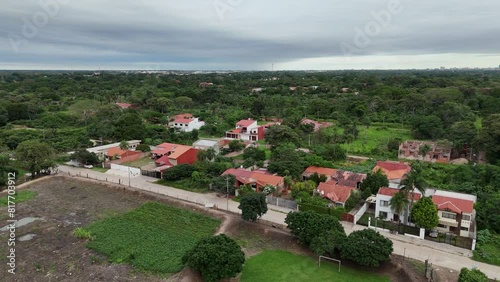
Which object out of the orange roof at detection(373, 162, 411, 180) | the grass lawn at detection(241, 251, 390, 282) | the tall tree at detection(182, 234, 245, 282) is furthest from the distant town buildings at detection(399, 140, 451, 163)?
the tall tree at detection(182, 234, 245, 282)

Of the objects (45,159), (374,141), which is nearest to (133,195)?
(45,159)

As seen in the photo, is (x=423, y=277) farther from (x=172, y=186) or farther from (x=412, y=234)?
(x=172, y=186)

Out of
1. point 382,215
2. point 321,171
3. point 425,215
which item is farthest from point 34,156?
point 425,215

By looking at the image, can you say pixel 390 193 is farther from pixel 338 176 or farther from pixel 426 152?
pixel 426 152

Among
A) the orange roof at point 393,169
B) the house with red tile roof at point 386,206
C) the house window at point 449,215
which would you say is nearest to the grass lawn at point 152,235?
the house with red tile roof at point 386,206

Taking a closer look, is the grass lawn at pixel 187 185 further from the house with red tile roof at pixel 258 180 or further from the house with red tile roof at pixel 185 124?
the house with red tile roof at pixel 185 124
